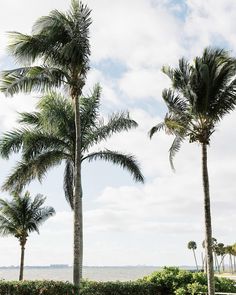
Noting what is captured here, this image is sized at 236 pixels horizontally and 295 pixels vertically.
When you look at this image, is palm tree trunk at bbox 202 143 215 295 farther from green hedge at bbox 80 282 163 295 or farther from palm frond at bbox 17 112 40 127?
palm frond at bbox 17 112 40 127

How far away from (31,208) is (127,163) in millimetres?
14871

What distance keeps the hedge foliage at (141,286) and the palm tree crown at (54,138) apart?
5026mm

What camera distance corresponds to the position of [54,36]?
20094 mm

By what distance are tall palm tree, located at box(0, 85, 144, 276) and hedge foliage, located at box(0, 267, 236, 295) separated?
3782 mm

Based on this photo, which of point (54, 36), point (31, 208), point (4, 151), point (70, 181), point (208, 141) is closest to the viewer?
point (208, 141)

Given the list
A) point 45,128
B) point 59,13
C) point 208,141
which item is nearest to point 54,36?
point 59,13

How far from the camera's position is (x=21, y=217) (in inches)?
1455

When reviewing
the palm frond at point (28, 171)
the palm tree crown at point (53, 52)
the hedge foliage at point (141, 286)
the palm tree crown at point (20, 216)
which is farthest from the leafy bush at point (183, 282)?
the palm tree crown at point (20, 216)

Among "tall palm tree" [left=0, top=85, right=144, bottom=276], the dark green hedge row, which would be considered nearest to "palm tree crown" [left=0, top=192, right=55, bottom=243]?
"tall palm tree" [left=0, top=85, right=144, bottom=276]

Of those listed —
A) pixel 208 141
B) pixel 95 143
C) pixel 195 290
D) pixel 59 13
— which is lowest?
pixel 195 290

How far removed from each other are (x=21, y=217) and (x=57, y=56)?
19.4 m

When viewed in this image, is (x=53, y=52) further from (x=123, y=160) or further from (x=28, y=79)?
(x=123, y=160)

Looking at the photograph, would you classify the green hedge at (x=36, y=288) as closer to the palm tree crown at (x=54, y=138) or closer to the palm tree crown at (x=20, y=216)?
the palm tree crown at (x=54, y=138)

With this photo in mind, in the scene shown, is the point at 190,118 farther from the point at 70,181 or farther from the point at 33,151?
the point at 70,181
